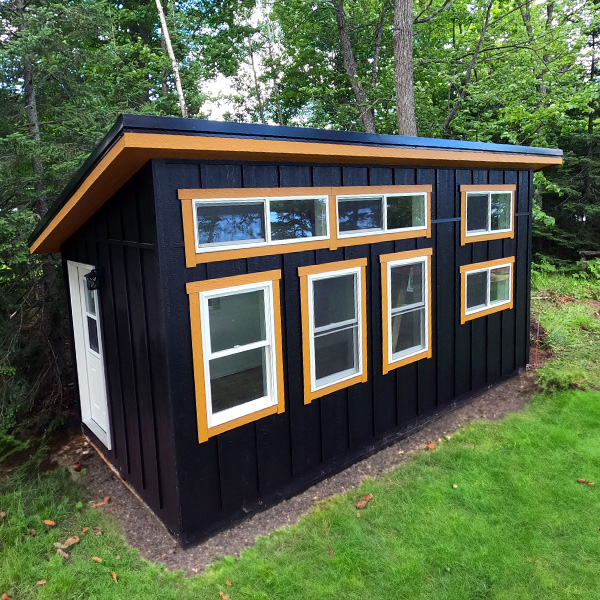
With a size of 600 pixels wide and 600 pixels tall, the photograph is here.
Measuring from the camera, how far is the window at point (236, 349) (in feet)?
11.4

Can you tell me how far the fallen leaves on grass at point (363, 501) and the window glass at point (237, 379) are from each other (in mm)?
1225

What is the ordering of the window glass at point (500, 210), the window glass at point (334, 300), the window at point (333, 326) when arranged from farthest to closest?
the window glass at point (500, 210) → the window glass at point (334, 300) → the window at point (333, 326)

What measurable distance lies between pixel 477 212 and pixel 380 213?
5.96ft

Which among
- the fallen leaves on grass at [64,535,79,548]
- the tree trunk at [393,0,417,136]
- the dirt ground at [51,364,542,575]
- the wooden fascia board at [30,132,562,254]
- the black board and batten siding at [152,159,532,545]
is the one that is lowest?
the dirt ground at [51,364,542,575]

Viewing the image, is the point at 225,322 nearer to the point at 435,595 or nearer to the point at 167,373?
the point at 167,373

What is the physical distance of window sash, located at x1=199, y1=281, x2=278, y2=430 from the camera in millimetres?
3482

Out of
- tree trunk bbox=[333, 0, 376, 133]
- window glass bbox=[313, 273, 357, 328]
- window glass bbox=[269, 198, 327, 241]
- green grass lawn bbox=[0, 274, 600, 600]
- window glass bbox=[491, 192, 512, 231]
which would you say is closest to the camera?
green grass lawn bbox=[0, 274, 600, 600]

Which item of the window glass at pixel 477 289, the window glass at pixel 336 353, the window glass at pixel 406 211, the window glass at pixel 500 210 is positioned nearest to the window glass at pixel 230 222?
the window glass at pixel 336 353

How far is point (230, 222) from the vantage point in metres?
3.56

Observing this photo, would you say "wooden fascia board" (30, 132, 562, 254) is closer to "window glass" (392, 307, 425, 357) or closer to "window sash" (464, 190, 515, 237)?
"window sash" (464, 190, 515, 237)

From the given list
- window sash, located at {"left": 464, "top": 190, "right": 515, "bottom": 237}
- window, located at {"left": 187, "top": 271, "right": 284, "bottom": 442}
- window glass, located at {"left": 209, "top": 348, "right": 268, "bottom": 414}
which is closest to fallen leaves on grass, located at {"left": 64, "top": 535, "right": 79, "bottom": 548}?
window, located at {"left": 187, "top": 271, "right": 284, "bottom": 442}

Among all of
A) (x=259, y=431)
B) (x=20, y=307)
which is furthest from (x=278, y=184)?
(x=20, y=307)

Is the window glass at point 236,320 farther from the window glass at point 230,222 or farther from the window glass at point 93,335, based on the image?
the window glass at point 93,335

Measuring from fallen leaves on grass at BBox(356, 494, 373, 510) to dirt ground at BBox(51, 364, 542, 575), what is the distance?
0.24 meters
